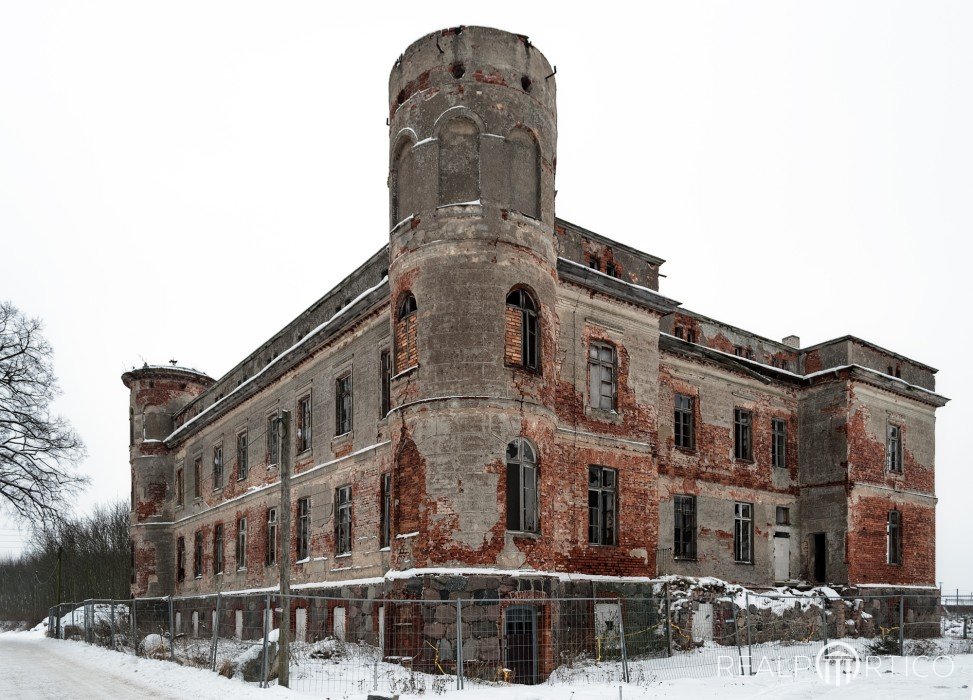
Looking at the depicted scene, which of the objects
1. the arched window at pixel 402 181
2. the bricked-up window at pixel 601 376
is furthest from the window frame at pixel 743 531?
the arched window at pixel 402 181

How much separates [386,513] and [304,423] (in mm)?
6191

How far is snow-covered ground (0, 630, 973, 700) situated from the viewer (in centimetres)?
1331

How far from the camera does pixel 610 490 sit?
20.9m

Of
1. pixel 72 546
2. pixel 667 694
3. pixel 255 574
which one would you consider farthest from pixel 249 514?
pixel 72 546

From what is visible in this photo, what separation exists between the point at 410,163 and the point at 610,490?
8.48 metres

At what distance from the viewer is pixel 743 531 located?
25359 mm

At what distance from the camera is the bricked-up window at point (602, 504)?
20406mm

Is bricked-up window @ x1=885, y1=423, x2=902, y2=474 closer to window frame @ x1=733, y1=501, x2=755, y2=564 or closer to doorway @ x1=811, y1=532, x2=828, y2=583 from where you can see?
doorway @ x1=811, y1=532, x2=828, y2=583

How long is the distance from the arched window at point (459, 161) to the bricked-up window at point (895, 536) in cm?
1709

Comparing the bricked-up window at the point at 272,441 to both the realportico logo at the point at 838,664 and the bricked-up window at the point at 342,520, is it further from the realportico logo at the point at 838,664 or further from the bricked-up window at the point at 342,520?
the realportico logo at the point at 838,664

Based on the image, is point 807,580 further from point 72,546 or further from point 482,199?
point 72,546

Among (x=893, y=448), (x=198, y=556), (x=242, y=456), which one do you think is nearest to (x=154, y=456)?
(x=198, y=556)

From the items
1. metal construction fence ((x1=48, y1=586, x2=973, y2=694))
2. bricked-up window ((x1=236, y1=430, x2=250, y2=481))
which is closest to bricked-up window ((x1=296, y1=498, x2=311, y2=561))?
metal construction fence ((x1=48, y1=586, x2=973, y2=694))

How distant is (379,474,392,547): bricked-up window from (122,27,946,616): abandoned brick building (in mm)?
59
